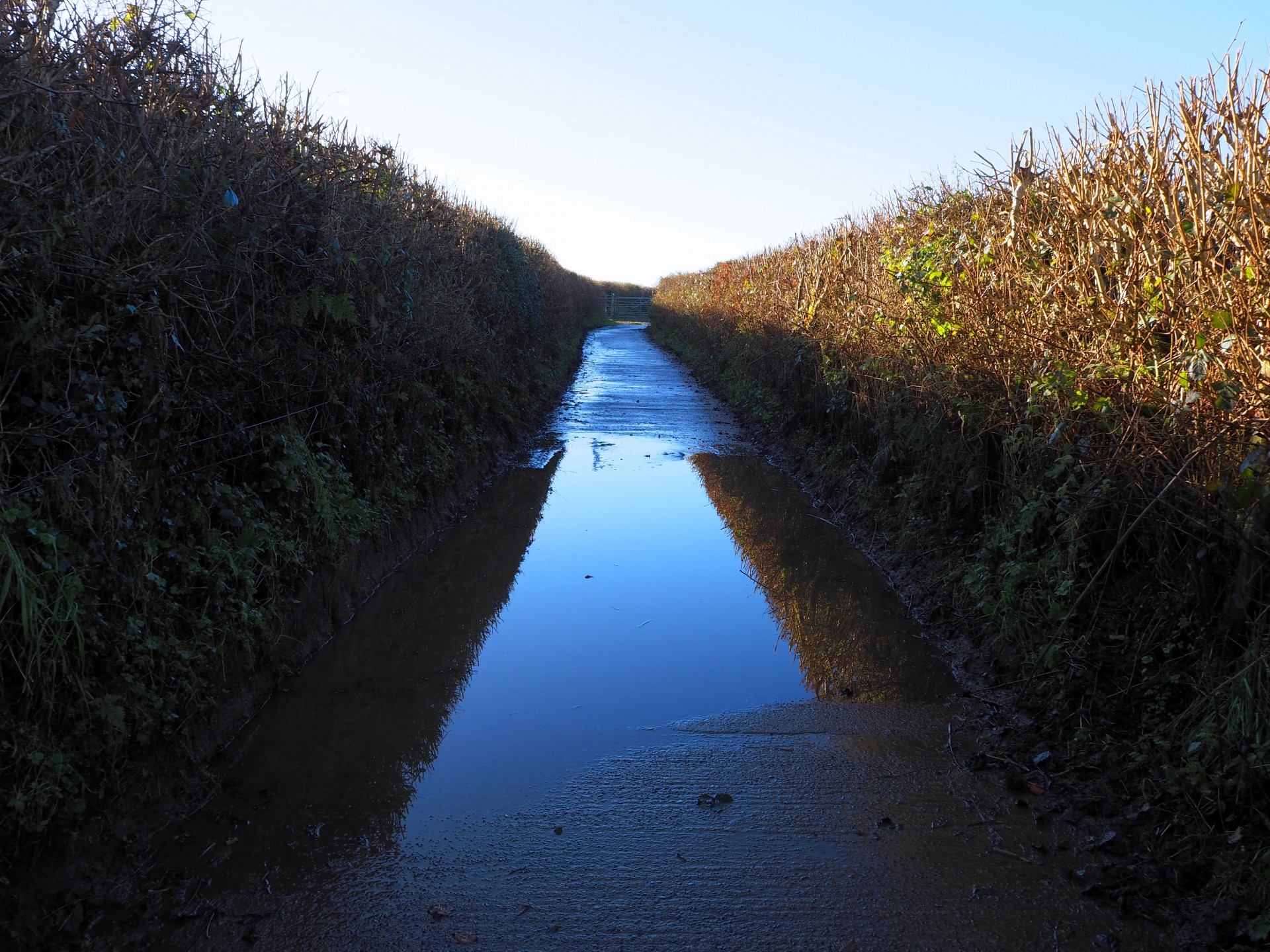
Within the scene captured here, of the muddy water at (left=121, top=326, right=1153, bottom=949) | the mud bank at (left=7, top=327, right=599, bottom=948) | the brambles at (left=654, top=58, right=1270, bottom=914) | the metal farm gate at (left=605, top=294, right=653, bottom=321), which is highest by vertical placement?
the metal farm gate at (left=605, top=294, right=653, bottom=321)

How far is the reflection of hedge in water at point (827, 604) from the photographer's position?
205 inches

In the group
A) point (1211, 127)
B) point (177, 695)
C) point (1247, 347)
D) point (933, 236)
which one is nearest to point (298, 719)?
point (177, 695)

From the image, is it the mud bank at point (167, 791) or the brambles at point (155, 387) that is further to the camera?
the brambles at point (155, 387)

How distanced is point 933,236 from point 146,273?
19.4 ft

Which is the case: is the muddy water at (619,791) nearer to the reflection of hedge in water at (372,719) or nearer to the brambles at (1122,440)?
the reflection of hedge in water at (372,719)

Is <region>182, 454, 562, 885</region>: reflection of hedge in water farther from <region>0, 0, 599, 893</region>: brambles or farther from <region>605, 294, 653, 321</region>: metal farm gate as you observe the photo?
<region>605, 294, 653, 321</region>: metal farm gate

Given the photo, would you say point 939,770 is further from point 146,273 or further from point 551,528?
point 551,528

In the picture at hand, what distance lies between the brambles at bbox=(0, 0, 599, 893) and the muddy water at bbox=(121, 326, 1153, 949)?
602 millimetres

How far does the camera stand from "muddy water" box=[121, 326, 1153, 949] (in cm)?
309

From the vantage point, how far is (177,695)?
3859 mm

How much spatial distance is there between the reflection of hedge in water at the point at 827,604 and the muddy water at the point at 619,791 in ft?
0.10

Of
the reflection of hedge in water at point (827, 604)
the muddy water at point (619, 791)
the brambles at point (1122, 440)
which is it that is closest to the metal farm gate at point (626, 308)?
the reflection of hedge in water at point (827, 604)

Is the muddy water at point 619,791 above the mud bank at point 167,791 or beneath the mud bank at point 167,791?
beneath

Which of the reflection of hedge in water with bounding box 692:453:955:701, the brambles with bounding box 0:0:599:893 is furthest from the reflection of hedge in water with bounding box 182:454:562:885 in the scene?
the reflection of hedge in water with bounding box 692:453:955:701
